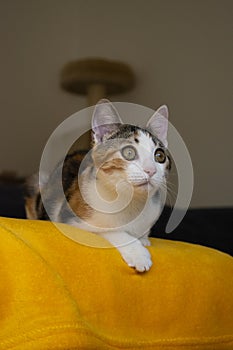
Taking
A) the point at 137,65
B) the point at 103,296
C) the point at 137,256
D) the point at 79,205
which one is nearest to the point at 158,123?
the point at 79,205

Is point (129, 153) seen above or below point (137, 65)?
below

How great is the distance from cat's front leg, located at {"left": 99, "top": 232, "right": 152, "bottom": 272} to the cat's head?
0.35 feet

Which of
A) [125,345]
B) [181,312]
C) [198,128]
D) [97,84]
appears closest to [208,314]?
[181,312]

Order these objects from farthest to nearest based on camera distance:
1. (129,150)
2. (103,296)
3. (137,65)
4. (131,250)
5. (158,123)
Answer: (137,65) < (158,123) < (129,150) < (131,250) < (103,296)

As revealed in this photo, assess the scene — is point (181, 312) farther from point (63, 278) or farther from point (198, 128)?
point (198, 128)

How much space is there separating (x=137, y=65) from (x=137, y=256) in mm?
1222

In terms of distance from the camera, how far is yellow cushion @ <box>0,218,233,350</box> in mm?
702

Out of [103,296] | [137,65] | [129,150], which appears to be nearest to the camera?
[103,296]

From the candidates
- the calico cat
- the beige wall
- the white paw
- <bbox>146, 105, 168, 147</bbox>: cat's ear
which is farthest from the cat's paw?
the beige wall

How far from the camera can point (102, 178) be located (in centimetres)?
105

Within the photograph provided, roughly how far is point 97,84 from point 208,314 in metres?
1.20

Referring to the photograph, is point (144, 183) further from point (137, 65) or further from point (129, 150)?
point (137, 65)

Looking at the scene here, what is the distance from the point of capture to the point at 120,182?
102 centimetres

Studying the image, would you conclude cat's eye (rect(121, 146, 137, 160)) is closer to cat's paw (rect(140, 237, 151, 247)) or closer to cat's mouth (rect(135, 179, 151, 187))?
cat's mouth (rect(135, 179, 151, 187))
